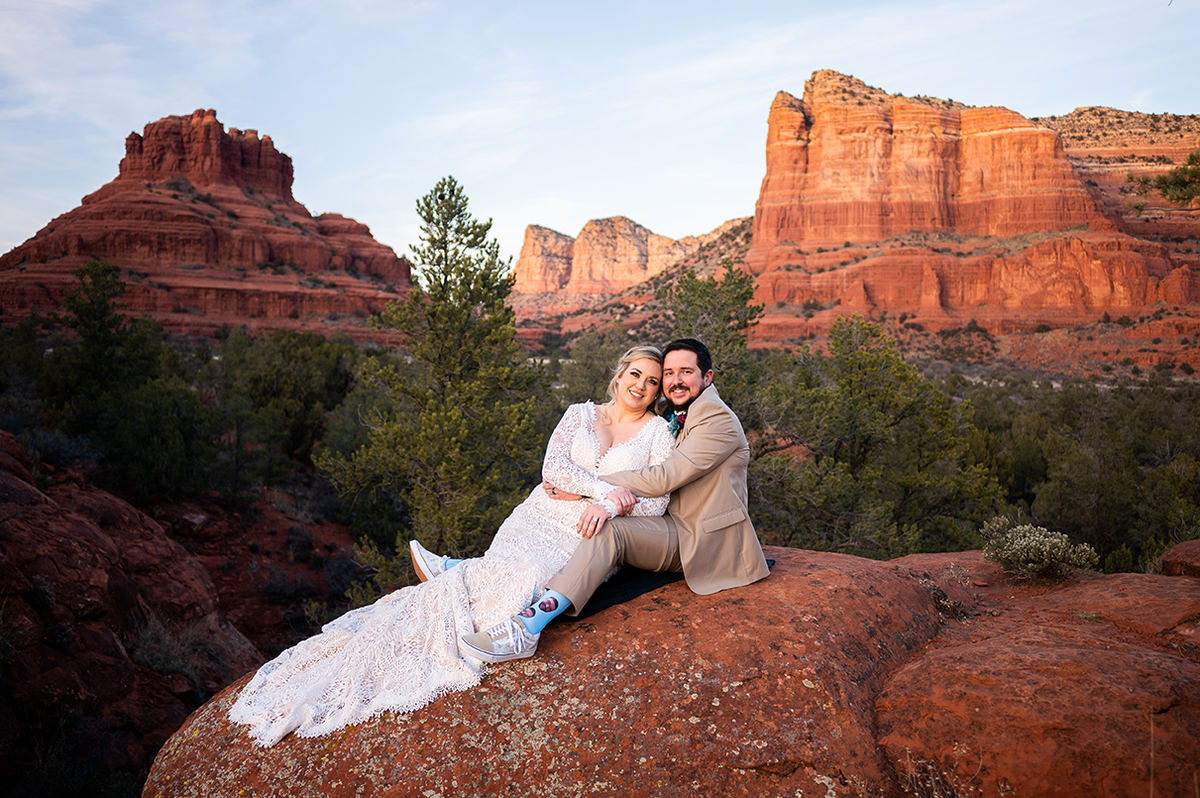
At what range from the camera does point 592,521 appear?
3.77 m

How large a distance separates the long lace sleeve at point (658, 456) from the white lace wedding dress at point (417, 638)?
1cm

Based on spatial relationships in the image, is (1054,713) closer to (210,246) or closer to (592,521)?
(592,521)

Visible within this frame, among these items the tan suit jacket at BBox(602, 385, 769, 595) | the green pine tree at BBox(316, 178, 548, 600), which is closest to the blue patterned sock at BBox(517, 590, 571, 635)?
the tan suit jacket at BBox(602, 385, 769, 595)

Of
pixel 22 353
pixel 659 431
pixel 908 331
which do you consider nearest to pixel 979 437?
pixel 659 431

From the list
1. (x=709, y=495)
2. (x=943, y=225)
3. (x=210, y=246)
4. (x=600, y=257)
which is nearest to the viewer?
(x=709, y=495)

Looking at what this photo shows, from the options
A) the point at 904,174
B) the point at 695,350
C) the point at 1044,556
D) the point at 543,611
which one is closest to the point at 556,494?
the point at 543,611

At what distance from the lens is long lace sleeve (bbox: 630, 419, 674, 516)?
410 cm

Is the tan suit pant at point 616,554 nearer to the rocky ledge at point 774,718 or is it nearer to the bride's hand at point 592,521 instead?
the bride's hand at point 592,521

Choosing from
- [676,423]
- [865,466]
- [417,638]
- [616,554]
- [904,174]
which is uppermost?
[904,174]

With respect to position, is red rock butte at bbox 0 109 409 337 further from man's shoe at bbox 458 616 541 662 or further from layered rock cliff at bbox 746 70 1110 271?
man's shoe at bbox 458 616 541 662

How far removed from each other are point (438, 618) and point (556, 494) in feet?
3.59

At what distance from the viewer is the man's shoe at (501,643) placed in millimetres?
3500

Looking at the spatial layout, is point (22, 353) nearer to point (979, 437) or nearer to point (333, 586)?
point (333, 586)

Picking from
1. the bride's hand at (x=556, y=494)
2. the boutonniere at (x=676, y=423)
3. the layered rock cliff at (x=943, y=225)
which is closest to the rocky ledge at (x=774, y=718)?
the bride's hand at (x=556, y=494)
